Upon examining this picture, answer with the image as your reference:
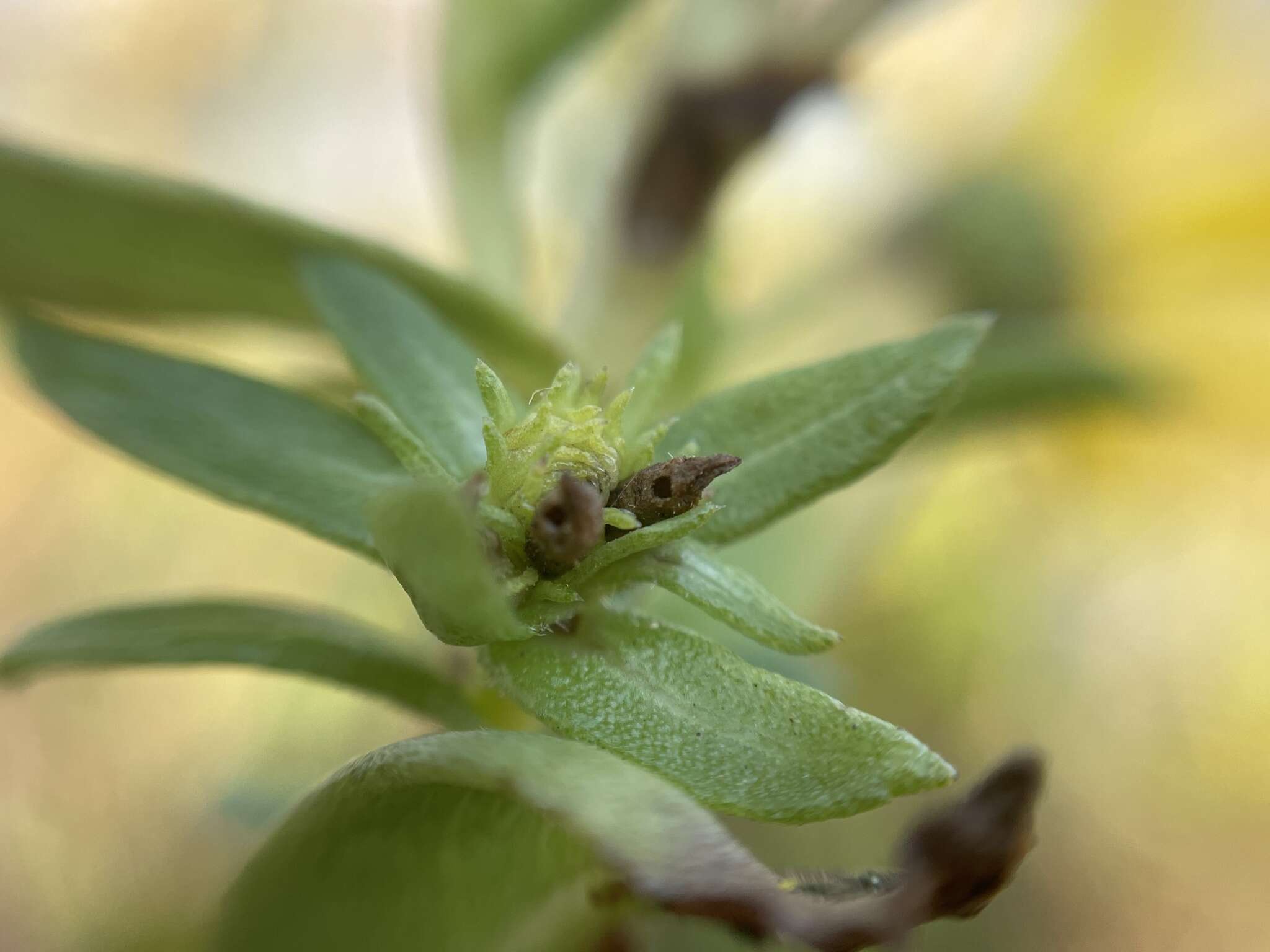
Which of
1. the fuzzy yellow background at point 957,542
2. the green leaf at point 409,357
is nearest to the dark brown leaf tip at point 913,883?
the green leaf at point 409,357

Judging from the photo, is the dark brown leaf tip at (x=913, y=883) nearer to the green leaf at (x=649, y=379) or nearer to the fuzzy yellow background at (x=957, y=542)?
the green leaf at (x=649, y=379)

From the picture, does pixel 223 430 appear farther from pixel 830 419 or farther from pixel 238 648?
pixel 830 419

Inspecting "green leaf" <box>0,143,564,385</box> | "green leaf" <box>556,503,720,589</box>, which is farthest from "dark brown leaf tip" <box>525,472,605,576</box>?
"green leaf" <box>0,143,564,385</box>

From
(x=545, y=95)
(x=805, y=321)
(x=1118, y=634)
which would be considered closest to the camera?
(x=545, y=95)

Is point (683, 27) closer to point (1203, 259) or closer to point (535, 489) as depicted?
point (1203, 259)

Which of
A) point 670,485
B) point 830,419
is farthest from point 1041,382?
point 670,485

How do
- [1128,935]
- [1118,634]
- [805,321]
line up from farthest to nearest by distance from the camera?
[1118,634] < [1128,935] < [805,321]

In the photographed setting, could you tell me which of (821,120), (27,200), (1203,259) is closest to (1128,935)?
(1203,259)
